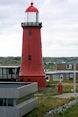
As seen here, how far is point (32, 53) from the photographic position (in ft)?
161

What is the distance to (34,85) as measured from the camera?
34.6 m

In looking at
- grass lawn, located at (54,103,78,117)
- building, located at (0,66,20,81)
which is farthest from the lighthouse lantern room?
grass lawn, located at (54,103,78,117)

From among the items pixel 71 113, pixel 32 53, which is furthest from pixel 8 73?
pixel 71 113

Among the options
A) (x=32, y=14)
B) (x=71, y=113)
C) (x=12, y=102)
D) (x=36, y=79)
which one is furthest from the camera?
(x=32, y=14)

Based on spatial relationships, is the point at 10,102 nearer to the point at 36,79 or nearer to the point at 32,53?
the point at 36,79

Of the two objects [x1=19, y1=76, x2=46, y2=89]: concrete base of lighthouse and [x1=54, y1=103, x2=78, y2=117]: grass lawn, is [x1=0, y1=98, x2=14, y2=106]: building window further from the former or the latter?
[x1=19, y1=76, x2=46, y2=89]: concrete base of lighthouse

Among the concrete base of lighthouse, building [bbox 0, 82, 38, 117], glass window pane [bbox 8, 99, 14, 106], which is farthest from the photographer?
the concrete base of lighthouse

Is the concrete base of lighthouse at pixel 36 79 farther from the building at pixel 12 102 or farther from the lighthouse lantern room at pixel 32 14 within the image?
the building at pixel 12 102

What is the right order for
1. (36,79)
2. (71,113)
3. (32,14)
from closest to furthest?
(71,113) → (36,79) → (32,14)

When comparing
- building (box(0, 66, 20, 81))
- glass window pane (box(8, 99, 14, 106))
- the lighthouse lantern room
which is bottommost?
glass window pane (box(8, 99, 14, 106))

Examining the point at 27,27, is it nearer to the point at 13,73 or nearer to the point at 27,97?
the point at 13,73

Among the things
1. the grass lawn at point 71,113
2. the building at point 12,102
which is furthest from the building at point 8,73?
the building at point 12,102

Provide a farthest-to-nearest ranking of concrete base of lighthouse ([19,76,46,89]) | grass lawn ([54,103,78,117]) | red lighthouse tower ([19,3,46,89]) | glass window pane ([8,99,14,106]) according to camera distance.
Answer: red lighthouse tower ([19,3,46,89])
concrete base of lighthouse ([19,76,46,89])
grass lawn ([54,103,78,117])
glass window pane ([8,99,14,106])

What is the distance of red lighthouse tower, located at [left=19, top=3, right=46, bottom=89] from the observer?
4884 centimetres
